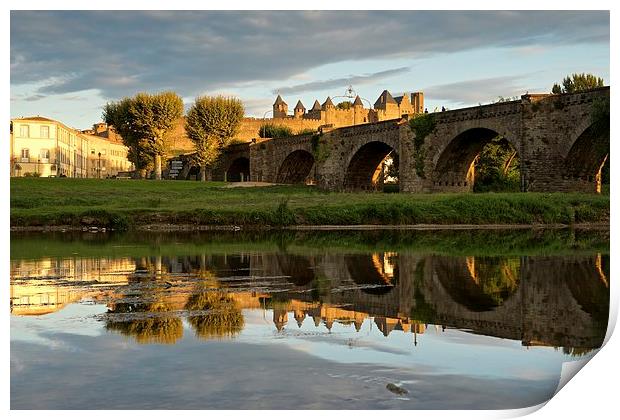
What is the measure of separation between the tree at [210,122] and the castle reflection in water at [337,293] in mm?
53522

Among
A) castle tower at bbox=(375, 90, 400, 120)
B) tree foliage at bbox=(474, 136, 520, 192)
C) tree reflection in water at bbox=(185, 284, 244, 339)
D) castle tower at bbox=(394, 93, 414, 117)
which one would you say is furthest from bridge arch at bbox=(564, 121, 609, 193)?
castle tower at bbox=(394, 93, 414, 117)

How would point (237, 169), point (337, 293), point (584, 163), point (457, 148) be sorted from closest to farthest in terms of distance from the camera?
point (337, 293), point (584, 163), point (457, 148), point (237, 169)

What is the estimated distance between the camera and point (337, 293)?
10375mm

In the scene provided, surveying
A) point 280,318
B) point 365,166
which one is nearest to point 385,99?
point 365,166

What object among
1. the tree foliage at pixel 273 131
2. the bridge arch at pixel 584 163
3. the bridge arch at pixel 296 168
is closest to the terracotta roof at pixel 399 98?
the tree foliage at pixel 273 131

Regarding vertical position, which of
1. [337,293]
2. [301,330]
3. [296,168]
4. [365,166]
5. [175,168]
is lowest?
[301,330]

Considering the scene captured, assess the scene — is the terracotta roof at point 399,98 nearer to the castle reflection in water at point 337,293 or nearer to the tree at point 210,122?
the tree at point 210,122

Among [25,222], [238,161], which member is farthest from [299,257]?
[238,161]

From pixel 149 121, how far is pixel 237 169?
15431 millimetres

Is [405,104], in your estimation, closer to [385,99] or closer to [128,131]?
[385,99]

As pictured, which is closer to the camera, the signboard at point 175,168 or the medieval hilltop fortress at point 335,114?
the signboard at point 175,168

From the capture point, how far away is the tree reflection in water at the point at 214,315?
299 inches

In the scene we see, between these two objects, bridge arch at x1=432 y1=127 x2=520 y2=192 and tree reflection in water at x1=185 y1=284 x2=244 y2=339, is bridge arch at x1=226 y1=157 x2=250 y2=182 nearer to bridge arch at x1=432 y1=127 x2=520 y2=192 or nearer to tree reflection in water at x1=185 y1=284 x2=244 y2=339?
bridge arch at x1=432 y1=127 x2=520 y2=192

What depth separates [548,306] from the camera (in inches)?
359
